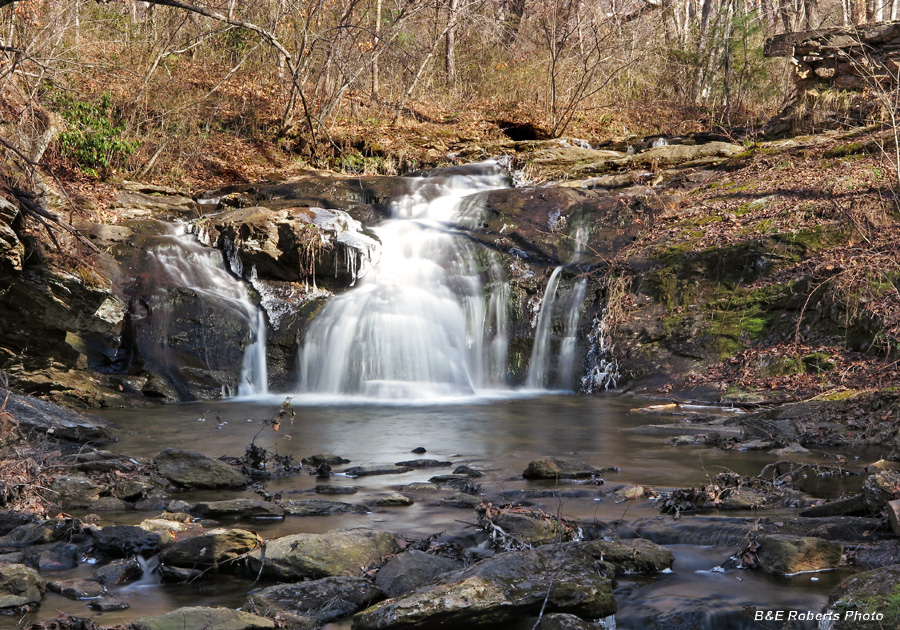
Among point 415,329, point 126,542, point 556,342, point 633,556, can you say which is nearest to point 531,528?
point 633,556

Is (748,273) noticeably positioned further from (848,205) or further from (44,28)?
(44,28)

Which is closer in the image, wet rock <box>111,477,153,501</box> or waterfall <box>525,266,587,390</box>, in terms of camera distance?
wet rock <box>111,477,153,501</box>

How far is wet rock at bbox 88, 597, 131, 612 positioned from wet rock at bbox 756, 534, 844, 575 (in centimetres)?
329

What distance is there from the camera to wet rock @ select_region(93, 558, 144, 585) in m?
4.07

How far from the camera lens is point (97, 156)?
16.0 metres

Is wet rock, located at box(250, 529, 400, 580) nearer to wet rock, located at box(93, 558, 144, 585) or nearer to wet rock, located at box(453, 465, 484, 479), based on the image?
wet rock, located at box(93, 558, 144, 585)

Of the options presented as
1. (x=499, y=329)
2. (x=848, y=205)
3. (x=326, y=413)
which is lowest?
(x=326, y=413)

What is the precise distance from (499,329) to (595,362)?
179 cm

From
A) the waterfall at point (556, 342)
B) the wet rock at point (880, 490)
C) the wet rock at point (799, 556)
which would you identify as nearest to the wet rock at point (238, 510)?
the wet rock at point (799, 556)

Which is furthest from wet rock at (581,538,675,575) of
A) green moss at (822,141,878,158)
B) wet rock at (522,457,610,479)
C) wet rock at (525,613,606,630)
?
green moss at (822,141,878,158)

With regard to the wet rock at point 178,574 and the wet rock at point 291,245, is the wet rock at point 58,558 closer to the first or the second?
the wet rock at point 178,574

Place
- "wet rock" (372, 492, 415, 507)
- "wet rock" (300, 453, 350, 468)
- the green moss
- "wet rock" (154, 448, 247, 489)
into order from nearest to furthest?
"wet rock" (372, 492, 415, 507), "wet rock" (154, 448, 247, 489), "wet rock" (300, 453, 350, 468), the green moss

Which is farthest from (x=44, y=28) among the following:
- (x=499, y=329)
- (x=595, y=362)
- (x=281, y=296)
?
(x=595, y=362)

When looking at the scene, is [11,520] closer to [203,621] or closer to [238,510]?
[238,510]
